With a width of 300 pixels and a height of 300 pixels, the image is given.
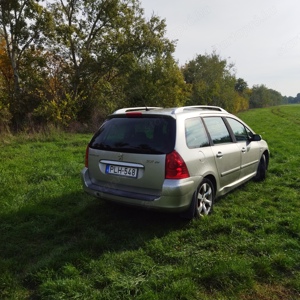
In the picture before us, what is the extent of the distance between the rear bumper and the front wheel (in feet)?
0.67

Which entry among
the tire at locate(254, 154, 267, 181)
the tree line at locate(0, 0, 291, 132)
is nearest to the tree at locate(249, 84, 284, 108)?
the tree line at locate(0, 0, 291, 132)

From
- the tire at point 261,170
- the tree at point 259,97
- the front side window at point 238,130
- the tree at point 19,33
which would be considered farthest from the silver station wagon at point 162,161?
the tree at point 259,97

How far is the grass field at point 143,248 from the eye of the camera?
2.68 meters

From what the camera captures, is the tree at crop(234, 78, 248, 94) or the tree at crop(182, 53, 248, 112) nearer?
the tree at crop(182, 53, 248, 112)

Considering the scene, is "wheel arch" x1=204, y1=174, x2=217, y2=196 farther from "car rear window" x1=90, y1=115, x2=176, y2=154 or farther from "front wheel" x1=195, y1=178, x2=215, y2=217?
"car rear window" x1=90, y1=115, x2=176, y2=154

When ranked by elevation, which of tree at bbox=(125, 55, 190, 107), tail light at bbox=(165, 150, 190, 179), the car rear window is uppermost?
tree at bbox=(125, 55, 190, 107)

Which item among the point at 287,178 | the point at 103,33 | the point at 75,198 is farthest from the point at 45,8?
the point at 287,178

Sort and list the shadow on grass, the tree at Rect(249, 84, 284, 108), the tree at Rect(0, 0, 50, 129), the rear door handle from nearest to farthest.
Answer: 1. the shadow on grass
2. the rear door handle
3. the tree at Rect(0, 0, 50, 129)
4. the tree at Rect(249, 84, 284, 108)

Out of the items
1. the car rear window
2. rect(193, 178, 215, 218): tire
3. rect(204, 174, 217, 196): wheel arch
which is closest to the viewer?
the car rear window

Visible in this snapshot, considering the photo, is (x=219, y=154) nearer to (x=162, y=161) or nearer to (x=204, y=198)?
(x=204, y=198)

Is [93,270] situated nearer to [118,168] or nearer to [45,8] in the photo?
[118,168]

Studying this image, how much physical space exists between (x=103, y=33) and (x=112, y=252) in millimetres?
20107

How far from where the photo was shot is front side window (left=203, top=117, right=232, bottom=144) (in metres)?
4.57

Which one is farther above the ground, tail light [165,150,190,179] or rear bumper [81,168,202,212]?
tail light [165,150,190,179]
